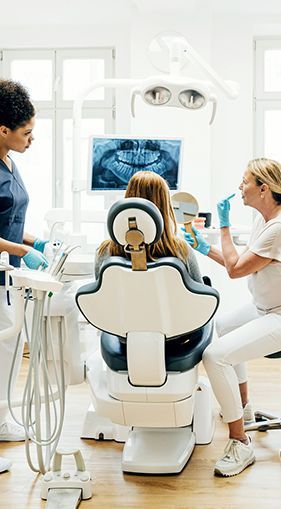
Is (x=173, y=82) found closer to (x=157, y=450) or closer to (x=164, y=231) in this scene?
(x=164, y=231)

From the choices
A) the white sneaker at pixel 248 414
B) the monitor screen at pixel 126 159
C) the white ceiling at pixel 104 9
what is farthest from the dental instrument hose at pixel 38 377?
the white ceiling at pixel 104 9

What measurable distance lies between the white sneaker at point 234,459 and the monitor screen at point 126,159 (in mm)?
1426

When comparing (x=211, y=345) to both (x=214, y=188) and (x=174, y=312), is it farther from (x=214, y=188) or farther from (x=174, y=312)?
(x=214, y=188)

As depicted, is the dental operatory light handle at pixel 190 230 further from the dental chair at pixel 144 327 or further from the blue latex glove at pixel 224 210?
the dental chair at pixel 144 327

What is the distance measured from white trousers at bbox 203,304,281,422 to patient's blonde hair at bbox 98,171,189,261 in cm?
35

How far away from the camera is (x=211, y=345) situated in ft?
7.80

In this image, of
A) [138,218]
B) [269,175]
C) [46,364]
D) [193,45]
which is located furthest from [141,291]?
[193,45]

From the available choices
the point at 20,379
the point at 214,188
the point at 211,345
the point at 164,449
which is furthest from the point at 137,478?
the point at 214,188

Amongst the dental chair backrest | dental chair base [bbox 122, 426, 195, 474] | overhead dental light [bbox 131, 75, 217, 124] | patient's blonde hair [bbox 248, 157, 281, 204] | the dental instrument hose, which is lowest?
dental chair base [bbox 122, 426, 195, 474]

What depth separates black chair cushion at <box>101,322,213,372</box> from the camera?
7.28ft

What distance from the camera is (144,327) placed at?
2121 millimetres

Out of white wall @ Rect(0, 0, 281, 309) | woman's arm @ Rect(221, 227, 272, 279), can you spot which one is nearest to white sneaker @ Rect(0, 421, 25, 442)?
woman's arm @ Rect(221, 227, 272, 279)

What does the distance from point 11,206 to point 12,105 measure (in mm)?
343

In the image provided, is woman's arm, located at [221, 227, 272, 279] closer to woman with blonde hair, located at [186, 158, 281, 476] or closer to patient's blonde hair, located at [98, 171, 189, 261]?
woman with blonde hair, located at [186, 158, 281, 476]
